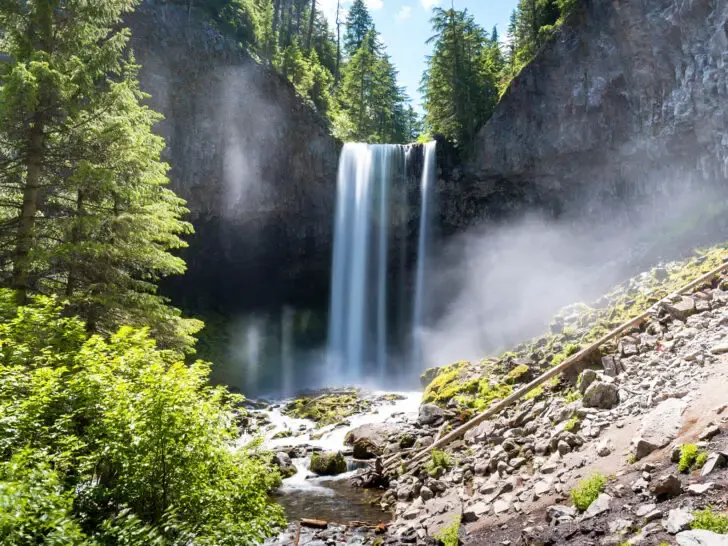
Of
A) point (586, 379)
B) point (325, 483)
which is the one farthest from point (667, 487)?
point (325, 483)

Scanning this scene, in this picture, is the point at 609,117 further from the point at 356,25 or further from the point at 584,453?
the point at 356,25

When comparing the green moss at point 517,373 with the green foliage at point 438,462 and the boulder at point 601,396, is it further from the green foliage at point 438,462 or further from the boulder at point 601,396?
the boulder at point 601,396

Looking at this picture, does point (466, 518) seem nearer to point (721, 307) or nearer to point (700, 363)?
point (700, 363)

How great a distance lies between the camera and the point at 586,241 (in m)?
27.7

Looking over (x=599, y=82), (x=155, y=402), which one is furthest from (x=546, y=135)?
(x=155, y=402)

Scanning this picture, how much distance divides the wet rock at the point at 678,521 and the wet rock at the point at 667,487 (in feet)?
1.43

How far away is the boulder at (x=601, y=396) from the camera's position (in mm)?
8336

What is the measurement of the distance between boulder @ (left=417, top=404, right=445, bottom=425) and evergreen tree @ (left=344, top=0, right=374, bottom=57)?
175 feet

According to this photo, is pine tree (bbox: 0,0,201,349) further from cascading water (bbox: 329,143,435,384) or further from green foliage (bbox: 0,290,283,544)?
cascading water (bbox: 329,143,435,384)

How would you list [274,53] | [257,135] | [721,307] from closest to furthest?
[721,307] → [257,135] → [274,53]

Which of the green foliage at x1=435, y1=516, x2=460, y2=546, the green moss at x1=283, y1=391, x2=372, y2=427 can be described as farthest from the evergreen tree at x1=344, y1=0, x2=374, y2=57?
the green foliage at x1=435, y1=516, x2=460, y2=546

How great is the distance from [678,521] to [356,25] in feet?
206

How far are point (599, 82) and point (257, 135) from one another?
20.9 meters

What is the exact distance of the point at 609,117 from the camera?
25.4 m
